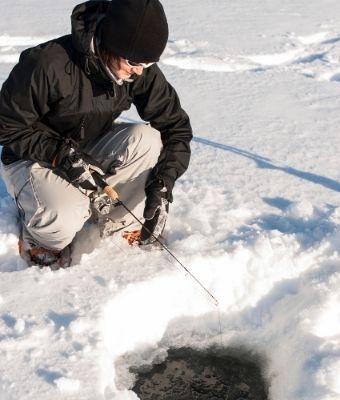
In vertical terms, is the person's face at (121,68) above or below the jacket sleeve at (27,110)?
above

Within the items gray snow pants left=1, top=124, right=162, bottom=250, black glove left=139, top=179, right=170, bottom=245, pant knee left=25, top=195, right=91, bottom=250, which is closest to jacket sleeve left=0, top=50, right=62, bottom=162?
gray snow pants left=1, top=124, right=162, bottom=250

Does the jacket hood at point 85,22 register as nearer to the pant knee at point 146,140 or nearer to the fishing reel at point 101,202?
the pant knee at point 146,140

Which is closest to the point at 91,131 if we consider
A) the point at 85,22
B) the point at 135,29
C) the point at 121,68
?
the point at 121,68

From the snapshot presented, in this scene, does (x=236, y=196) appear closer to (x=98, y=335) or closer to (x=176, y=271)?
(x=176, y=271)

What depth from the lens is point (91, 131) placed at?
3047 millimetres

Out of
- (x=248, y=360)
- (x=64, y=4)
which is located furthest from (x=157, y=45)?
(x=64, y=4)

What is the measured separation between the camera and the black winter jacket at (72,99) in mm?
2627

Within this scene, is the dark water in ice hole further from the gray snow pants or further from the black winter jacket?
the black winter jacket

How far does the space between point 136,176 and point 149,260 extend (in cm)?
53

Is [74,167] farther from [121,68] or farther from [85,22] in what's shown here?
[85,22]

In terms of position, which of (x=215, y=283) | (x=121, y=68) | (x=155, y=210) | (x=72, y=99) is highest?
(x=121, y=68)

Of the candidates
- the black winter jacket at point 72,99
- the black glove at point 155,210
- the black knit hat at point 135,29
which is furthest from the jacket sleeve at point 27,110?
the black glove at point 155,210

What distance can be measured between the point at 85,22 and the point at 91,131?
0.65m

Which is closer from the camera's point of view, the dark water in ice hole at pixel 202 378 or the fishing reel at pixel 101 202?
the dark water in ice hole at pixel 202 378
